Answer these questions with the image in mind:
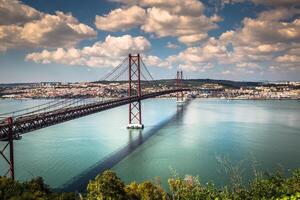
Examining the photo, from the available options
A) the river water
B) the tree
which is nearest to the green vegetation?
the tree

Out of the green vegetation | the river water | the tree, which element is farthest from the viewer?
the river water

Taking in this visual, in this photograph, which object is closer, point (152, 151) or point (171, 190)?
point (171, 190)

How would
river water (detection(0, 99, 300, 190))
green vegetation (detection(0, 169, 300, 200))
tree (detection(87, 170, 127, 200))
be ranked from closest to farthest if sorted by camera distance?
green vegetation (detection(0, 169, 300, 200)), tree (detection(87, 170, 127, 200)), river water (detection(0, 99, 300, 190))

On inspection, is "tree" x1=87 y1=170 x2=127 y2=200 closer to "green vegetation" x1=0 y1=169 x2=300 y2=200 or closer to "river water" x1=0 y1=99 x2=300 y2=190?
"green vegetation" x1=0 y1=169 x2=300 y2=200

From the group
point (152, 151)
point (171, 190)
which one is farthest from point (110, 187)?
point (152, 151)

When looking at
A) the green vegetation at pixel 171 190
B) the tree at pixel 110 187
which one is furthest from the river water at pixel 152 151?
the tree at pixel 110 187

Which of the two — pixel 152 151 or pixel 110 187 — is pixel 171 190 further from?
pixel 152 151

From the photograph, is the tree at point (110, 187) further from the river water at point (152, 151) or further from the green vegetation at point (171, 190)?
the river water at point (152, 151)

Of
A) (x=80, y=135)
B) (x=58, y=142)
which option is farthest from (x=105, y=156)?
(x=80, y=135)
